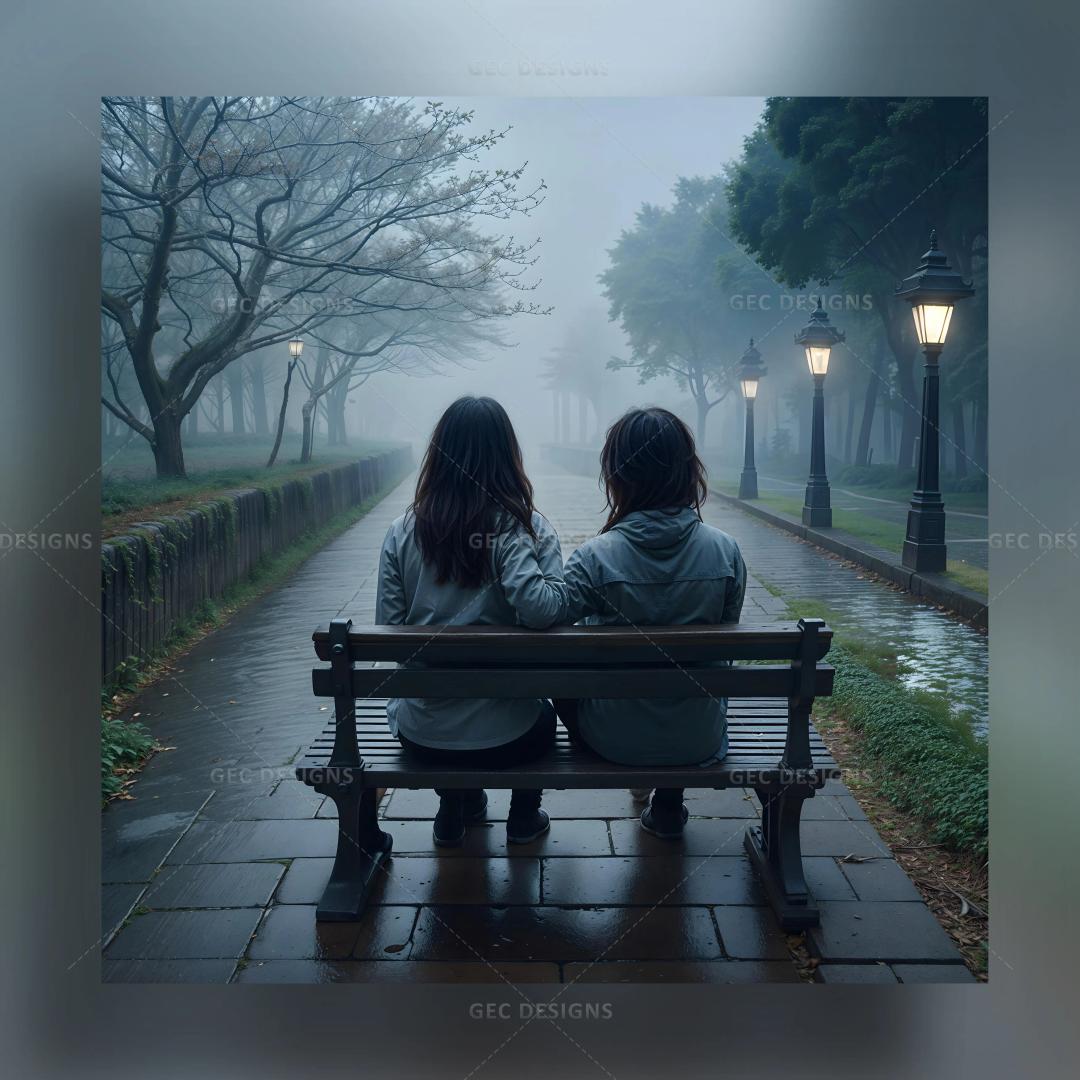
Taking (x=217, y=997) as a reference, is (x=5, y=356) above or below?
above

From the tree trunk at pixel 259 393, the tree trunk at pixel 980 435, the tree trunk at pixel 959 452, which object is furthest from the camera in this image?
the tree trunk at pixel 959 452

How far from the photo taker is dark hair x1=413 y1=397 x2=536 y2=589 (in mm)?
2609

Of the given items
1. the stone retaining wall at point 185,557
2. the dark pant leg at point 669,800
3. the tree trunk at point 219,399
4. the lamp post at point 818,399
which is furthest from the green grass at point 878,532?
the tree trunk at point 219,399

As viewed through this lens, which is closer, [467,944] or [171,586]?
[467,944]

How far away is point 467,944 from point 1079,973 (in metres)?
1.33

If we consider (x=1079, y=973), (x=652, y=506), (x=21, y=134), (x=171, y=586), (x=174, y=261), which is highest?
(x=174, y=261)

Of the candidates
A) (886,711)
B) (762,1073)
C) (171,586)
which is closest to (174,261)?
(171,586)

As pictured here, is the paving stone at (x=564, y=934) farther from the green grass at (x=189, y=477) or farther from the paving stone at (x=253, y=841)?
the green grass at (x=189, y=477)

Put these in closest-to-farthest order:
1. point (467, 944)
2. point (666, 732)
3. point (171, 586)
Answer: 1. point (467, 944)
2. point (666, 732)
3. point (171, 586)

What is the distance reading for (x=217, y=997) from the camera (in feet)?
7.44

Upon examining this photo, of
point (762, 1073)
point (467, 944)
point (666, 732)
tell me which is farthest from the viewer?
point (666, 732)

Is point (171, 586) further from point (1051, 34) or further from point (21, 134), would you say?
point (1051, 34)

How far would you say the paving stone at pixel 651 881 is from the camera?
2.66 meters

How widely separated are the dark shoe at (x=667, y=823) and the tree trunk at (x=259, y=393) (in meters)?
12.6
